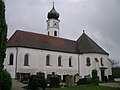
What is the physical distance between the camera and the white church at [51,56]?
121 feet

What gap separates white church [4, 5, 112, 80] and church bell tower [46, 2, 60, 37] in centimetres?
650

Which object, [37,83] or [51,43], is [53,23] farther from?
[37,83]

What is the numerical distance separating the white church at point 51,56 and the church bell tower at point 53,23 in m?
6.50

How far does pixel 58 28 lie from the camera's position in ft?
177

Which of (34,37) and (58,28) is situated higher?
(58,28)

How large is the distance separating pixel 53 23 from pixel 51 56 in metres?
14.4

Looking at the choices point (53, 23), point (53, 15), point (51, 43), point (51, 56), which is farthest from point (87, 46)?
point (53, 15)

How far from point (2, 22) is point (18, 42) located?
68.6ft

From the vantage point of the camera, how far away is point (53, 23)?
174ft

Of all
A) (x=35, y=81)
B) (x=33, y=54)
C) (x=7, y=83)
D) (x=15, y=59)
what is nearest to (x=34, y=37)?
→ (x=33, y=54)

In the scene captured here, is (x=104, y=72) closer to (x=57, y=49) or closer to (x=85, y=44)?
(x=85, y=44)

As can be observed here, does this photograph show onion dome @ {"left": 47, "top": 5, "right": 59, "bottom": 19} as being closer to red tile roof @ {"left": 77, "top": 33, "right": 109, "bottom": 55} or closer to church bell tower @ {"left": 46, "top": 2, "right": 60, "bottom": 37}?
church bell tower @ {"left": 46, "top": 2, "right": 60, "bottom": 37}

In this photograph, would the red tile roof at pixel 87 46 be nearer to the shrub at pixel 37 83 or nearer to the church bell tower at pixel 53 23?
the church bell tower at pixel 53 23

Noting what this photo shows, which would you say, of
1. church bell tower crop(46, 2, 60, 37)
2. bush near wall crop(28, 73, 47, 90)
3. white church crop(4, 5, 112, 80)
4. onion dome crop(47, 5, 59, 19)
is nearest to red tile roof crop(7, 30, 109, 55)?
white church crop(4, 5, 112, 80)
